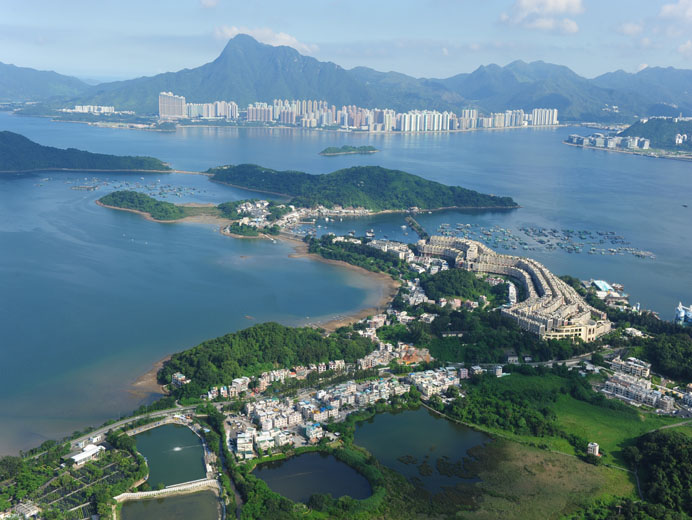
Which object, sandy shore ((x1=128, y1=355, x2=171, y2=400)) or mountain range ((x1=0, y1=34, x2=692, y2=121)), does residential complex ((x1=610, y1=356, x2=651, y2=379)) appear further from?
mountain range ((x1=0, y1=34, x2=692, y2=121))

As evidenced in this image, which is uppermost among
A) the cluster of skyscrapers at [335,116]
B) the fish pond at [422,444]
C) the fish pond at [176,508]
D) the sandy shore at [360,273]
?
the cluster of skyscrapers at [335,116]

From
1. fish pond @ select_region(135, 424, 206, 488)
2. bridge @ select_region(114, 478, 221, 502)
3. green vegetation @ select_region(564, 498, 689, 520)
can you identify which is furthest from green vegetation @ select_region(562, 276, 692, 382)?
fish pond @ select_region(135, 424, 206, 488)

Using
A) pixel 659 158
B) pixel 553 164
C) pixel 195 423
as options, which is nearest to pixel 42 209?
pixel 195 423

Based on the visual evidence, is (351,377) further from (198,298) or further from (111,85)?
(111,85)

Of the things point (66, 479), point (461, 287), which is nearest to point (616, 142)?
point (461, 287)

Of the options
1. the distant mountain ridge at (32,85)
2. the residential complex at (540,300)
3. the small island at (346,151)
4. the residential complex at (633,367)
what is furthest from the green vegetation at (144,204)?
the distant mountain ridge at (32,85)

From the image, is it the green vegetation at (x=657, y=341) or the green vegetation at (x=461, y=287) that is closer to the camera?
the green vegetation at (x=657, y=341)

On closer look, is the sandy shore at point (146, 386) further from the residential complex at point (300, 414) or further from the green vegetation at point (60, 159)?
the green vegetation at point (60, 159)
